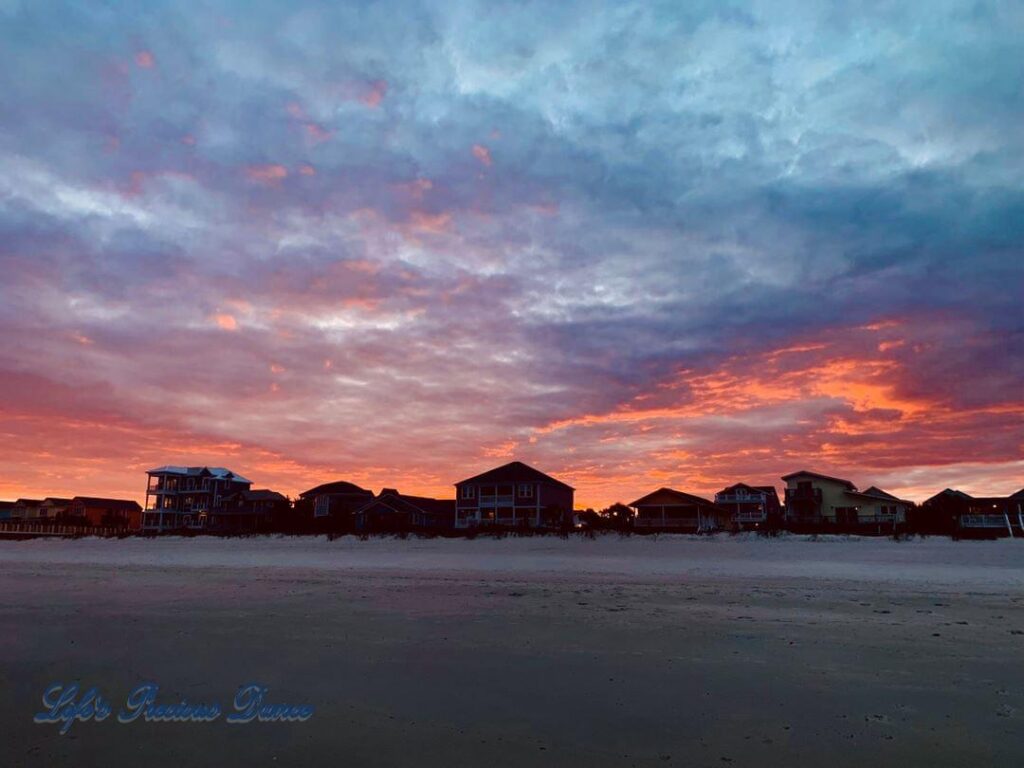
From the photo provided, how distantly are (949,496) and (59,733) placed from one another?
94042 millimetres

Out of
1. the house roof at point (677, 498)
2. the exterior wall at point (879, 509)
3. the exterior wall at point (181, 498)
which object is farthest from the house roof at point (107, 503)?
the exterior wall at point (879, 509)

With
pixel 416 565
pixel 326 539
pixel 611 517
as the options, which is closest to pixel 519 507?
pixel 611 517

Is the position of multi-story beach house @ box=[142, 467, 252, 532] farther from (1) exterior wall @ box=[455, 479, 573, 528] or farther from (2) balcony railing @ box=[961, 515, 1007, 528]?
(2) balcony railing @ box=[961, 515, 1007, 528]

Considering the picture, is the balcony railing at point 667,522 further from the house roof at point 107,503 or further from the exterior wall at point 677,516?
the house roof at point 107,503

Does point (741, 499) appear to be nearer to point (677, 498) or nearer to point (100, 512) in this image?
point (677, 498)

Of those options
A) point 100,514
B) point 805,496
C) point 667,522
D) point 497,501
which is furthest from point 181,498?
point 805,496

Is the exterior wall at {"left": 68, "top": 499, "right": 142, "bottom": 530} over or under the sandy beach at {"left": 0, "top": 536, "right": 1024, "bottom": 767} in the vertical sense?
over

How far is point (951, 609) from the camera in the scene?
1397 cm

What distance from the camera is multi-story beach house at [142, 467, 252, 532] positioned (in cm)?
9925

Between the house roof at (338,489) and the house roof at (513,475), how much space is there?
16.9m

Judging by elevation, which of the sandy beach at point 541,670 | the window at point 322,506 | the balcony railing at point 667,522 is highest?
the window at point 322,506

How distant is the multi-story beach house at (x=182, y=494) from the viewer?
3907 inches

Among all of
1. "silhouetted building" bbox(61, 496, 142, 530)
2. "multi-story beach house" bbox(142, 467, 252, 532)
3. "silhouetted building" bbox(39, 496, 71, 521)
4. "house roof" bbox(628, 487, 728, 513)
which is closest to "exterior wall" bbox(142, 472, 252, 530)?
"multi-story beach house" bbox(142, 467, 252, 532)

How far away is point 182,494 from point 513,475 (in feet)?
182
